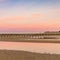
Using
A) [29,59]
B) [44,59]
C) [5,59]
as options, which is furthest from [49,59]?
[5,59]

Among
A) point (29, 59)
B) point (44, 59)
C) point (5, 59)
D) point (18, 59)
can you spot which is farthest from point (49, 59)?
point (5, 59)

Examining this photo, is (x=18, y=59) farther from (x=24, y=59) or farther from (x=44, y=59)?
(x=44, y=59)

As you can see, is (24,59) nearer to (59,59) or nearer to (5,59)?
(5,59)

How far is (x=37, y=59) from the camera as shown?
12.0 meters

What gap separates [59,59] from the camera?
39.7ft

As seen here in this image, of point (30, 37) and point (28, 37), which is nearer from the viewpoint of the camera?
point (30, 37)

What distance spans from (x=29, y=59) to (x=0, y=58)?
2.10 m

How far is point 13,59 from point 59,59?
10.2 ft

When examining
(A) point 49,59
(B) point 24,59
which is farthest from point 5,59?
(A) point 49,59

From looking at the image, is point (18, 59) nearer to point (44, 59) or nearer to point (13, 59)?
point (13, 59)

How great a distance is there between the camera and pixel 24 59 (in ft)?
39.4

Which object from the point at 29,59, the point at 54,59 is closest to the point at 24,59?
the point at 29,59

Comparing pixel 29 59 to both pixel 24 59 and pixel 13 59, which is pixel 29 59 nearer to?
pixel 24 59

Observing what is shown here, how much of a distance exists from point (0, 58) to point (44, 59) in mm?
3069
